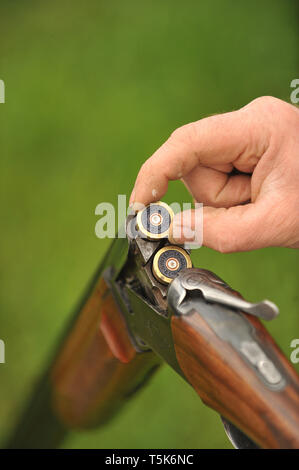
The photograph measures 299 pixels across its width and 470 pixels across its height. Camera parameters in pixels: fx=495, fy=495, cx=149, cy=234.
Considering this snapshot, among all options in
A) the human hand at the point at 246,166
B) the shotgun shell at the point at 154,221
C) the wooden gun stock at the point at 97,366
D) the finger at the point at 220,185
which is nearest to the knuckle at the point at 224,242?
the human hand at the point at 246,166

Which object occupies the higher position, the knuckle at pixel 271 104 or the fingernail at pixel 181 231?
the knuckle at pixel 271 104

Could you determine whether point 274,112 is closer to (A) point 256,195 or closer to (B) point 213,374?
(A) point 256,195

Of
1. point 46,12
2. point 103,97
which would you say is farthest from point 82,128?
point 46,12

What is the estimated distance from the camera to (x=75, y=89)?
9.45 ft

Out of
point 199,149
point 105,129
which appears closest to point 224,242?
point 199,149

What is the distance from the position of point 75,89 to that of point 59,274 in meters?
1.09

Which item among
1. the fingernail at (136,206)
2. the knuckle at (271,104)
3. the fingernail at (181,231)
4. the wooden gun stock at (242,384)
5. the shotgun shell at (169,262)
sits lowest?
the wooden gun stock at (242,384)

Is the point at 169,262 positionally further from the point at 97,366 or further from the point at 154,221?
the point at 97,366

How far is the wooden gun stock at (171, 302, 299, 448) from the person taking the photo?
76 cm

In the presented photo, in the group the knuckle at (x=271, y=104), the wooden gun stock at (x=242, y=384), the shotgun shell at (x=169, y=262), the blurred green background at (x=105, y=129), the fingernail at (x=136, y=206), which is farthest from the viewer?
the blurred green background at (x=105, y=129)

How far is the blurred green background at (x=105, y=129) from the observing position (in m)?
2.45

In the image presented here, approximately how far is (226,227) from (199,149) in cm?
22

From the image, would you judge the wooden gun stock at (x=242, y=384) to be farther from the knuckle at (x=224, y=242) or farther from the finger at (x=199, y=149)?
the finger at (x=199, y=149)

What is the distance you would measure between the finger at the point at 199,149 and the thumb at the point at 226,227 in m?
0.12
